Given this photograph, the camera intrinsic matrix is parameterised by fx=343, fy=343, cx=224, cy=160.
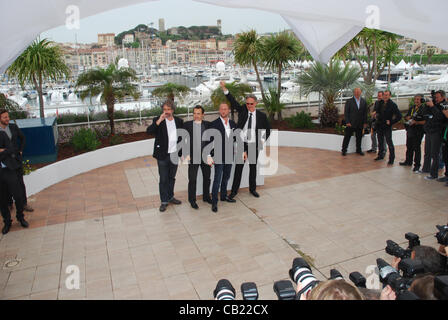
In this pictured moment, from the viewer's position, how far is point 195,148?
5.46 m

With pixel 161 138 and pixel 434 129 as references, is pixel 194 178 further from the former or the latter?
pixel 434 129

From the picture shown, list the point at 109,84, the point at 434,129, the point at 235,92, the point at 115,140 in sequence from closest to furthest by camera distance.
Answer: the point at 434,129, the point at 115,140, the point at 109,84, the point at 235,92

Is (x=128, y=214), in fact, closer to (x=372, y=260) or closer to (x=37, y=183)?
(x=37, y=183)

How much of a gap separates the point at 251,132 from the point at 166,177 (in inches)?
64.3

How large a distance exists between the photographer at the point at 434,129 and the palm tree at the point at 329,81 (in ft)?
11.5

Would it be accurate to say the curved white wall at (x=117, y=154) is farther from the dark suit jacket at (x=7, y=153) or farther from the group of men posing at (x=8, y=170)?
the dark suit jacket at (x=7, y=153)

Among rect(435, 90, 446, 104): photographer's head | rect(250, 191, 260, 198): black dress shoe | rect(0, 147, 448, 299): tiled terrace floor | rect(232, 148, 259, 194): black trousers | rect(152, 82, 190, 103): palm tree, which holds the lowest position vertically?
rect(0, 147, 448, 299): tiled terrace floor

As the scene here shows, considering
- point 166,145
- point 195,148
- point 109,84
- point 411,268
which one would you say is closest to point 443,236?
point 411,268

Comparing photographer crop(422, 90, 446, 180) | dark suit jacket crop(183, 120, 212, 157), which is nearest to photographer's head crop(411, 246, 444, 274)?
dark suit jacket crop(183, 120, 212, 157)

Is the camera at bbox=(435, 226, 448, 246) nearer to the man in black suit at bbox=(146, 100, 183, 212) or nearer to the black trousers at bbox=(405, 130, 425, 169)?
the man in black suit at bbox=(146, 100, 183, 212)

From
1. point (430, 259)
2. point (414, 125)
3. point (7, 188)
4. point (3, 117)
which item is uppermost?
point (3, 117)

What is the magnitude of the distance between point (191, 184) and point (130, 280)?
217cm

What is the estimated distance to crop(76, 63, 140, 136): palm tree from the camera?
8711 millimetres

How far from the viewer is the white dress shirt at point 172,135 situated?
17.8 ft
